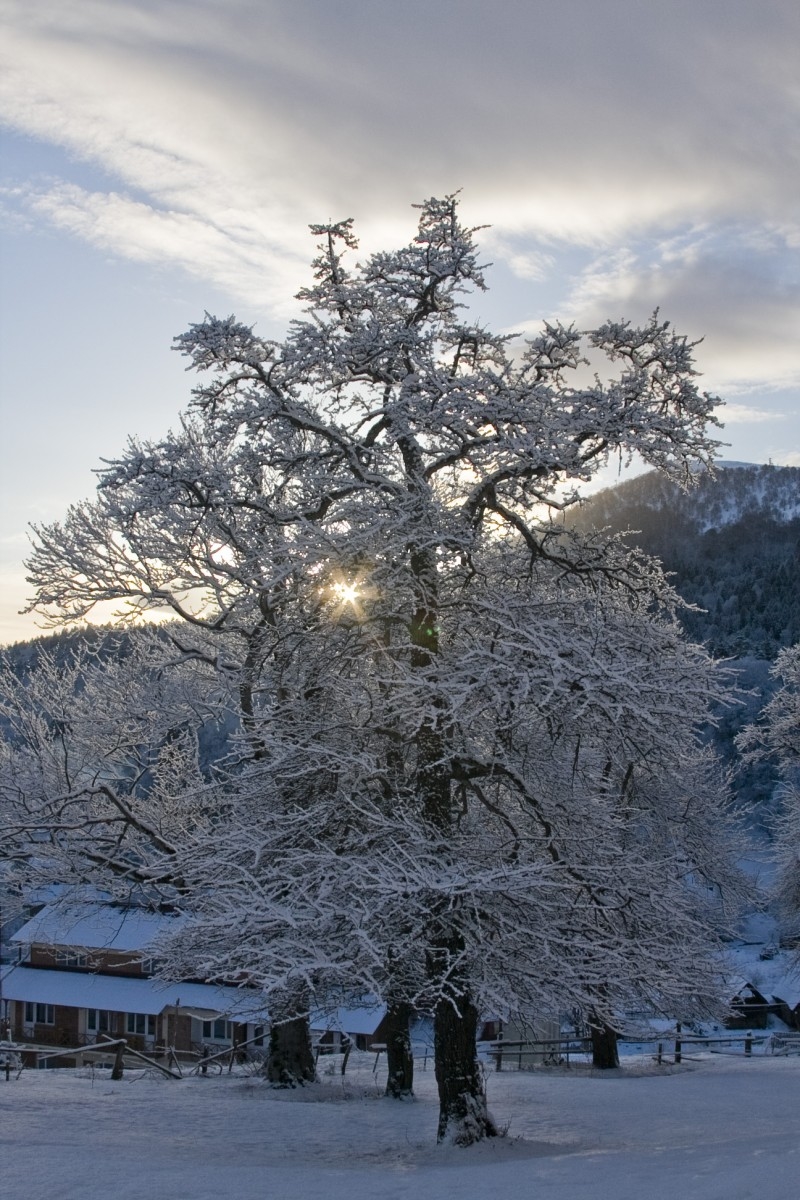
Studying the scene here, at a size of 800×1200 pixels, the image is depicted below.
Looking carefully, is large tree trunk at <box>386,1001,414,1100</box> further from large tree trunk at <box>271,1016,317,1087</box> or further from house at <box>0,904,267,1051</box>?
house at <box>0,904,267,1051</box>

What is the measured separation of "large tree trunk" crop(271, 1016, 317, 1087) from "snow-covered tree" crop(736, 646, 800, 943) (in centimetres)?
1227

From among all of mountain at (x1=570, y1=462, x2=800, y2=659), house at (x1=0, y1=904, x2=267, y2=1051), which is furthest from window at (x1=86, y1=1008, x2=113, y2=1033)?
mountain at (x1=570, y1=462, x2=800, y2=659)

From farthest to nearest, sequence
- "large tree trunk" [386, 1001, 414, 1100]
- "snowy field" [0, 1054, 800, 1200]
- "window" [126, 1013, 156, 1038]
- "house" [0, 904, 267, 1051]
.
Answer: "window" [126, 1013, 156, 1038] < "house" [0, 904, 267, 1051] < "large tree trunk" [386, 1001, 414, 1100] < "snowy field" [0, 1054, 800, 1200]

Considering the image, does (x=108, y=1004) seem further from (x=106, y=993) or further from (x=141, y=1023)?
(x=141, y=1023)

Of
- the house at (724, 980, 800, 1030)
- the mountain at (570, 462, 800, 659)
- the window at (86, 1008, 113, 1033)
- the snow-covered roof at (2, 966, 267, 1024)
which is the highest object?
the mountain at (570, 462, 800, 659)

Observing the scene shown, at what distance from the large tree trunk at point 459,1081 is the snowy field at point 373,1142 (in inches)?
9.8

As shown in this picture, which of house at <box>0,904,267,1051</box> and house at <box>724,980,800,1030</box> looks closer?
house at <box>0,904,267,1051</box>

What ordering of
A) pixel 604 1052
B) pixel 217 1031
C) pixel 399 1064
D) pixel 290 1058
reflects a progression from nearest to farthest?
1. pixel 399 1064
2. pixel 290 1058
3. pixel 604 1052
4. pixel 217 1031

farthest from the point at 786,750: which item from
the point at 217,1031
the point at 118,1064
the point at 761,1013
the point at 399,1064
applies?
the point at 761,1013

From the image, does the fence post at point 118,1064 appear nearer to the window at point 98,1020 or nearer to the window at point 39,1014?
the window at point 98,1020

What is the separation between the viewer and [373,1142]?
11773 millimetres

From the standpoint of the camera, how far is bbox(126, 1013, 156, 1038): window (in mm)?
40375

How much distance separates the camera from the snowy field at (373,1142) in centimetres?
830

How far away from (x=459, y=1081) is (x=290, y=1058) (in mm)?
7331
